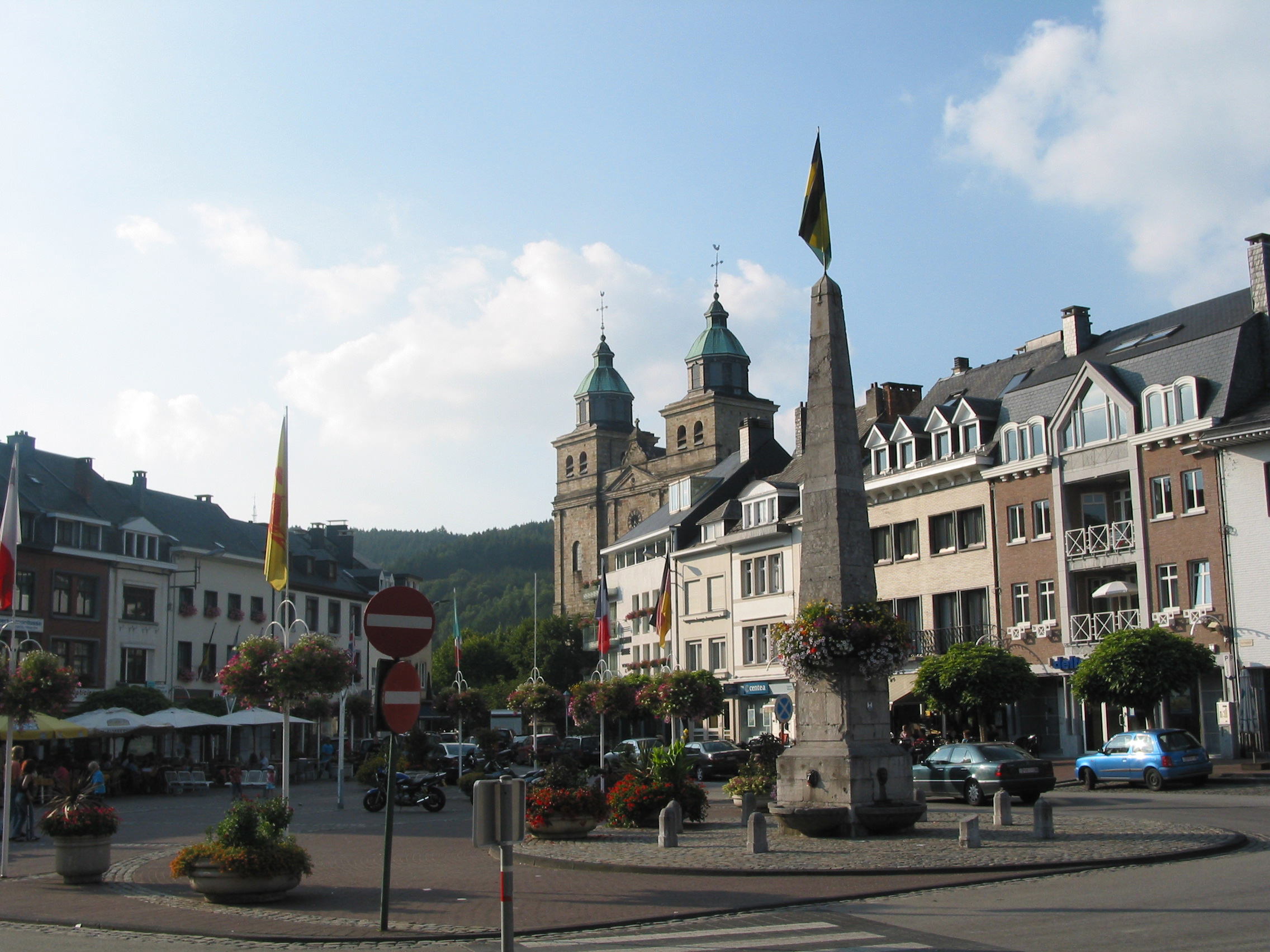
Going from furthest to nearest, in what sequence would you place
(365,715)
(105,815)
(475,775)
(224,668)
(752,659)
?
(365,715) < (752,659) < (475,775) < (224,668) < (105,815)

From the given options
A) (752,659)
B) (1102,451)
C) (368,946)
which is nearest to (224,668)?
(368,946)

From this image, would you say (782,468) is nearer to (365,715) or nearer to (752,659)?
(752,659)

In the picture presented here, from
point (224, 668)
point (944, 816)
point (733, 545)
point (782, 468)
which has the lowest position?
point (944, 816)

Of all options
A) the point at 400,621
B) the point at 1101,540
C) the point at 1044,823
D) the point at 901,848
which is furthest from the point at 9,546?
the point at 1101,540

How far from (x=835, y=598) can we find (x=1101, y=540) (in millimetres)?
23646

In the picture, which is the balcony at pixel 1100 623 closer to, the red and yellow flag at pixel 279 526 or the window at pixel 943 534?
the window at pixel 943 534

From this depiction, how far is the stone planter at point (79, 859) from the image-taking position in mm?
15992

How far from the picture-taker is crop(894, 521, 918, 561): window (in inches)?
1908

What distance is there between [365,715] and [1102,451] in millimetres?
40446

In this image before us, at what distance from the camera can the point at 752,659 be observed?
187ft

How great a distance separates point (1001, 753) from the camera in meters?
26.9

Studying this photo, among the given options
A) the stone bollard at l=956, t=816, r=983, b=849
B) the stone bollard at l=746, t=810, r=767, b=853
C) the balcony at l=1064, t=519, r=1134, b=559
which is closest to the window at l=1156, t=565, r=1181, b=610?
the balcony at l=1064, t=519, r=1134, b=559

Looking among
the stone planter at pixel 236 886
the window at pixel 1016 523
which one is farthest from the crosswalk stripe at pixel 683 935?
the window at pixel 1016 523

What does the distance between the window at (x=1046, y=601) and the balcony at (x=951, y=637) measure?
172 cm
